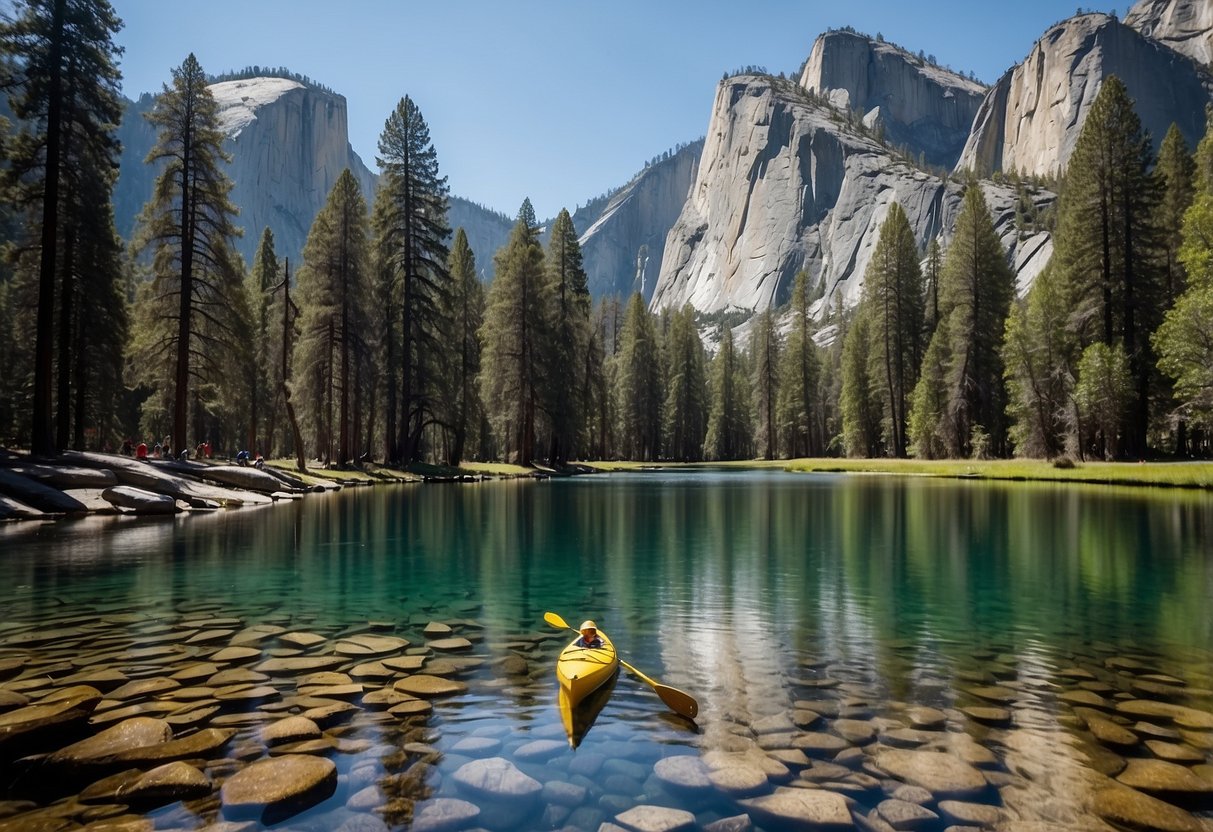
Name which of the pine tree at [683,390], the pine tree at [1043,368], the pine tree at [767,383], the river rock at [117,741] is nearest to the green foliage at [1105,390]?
the pine tree at [1043,368]

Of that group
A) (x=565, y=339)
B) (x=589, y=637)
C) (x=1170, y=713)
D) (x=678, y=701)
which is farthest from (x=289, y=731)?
(x=565, y=339)

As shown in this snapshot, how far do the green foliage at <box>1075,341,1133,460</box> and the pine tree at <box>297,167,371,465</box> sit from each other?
4140cm

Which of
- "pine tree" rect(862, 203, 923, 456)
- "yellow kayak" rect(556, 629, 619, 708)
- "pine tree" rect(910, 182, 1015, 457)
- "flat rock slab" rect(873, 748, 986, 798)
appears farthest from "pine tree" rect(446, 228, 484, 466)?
"flat rock slab" rect(873, 748, 986, 798)

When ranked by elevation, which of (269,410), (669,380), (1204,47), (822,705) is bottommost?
(822,705)

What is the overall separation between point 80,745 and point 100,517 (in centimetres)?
2150

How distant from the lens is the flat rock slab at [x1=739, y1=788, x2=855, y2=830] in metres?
5.19

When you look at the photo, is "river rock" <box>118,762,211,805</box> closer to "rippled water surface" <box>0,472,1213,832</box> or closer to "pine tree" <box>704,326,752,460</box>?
"rippled water surface" <box>0,472,1213,832</box>

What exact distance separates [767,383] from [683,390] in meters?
10.8

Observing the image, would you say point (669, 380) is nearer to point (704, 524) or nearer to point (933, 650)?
point (704, 524)

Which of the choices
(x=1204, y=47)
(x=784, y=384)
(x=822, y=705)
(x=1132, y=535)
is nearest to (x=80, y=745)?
(x=822, y=705)

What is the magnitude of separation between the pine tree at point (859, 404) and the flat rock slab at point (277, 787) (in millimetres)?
69738

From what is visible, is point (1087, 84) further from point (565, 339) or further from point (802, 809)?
point (802, 809)

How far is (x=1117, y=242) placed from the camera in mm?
43594

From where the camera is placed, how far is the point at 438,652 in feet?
31.3
